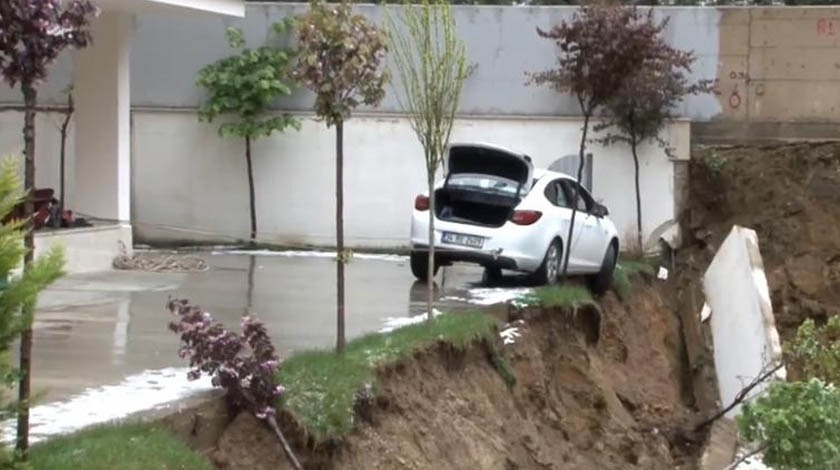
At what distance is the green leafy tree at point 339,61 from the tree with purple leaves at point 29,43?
3618mm

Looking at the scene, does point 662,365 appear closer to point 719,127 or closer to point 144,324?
point 719,127

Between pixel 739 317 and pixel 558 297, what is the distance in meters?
3.12

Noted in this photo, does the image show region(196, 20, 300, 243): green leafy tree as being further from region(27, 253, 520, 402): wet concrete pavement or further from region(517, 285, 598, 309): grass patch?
region(517, 285, 598, 309): grass patch

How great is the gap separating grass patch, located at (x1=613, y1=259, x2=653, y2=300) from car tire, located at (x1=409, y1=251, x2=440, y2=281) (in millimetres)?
2648

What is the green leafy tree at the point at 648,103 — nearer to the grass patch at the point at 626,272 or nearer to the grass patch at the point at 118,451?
the grass patch at the point at 626,272

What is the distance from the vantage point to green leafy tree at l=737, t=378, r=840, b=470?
10867mm

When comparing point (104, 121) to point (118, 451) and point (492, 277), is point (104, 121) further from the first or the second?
point (118, 451)

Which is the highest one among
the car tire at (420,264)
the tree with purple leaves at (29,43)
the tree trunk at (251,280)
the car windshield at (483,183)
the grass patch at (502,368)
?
the tree with purple leaves at (29,43)

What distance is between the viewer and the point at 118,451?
309 inches

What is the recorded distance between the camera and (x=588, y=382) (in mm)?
15750

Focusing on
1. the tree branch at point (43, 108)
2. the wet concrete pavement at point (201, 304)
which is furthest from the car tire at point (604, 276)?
the tree branch at point (43, 108)

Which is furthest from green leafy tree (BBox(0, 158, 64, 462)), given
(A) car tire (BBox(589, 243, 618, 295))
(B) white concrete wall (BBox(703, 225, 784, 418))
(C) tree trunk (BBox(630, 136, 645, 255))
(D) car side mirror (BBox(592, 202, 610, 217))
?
(C) tree trunk (BBox(630, 136, 645, 255))

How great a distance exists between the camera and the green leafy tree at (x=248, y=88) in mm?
23531

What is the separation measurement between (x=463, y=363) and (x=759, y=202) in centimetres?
1219
